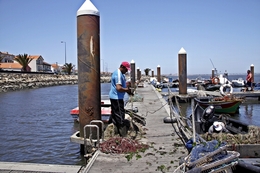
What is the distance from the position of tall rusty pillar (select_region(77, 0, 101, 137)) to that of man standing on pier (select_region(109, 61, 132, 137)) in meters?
0.37

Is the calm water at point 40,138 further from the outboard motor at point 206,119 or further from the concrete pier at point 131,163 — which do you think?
the outboard motor at point 206,119

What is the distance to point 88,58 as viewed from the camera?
20.9ft

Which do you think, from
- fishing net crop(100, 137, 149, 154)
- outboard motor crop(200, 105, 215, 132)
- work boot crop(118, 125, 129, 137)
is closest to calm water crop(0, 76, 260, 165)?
work boot crop(118, 125, 129, 137)

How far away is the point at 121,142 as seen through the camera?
19.6 ft

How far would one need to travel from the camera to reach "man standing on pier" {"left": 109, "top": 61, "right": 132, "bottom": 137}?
6.34 meters

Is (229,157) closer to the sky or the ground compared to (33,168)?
closer to the sky

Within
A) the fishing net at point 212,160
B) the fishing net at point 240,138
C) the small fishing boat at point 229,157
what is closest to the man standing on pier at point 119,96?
the small fishing boat at point 229,157

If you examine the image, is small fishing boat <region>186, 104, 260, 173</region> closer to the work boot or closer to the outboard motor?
the outboard motor

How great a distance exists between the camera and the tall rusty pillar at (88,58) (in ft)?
20.8

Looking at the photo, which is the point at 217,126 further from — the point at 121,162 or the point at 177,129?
the point at 121,162

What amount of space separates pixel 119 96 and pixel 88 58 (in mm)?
1104

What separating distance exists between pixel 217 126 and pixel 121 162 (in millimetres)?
3206

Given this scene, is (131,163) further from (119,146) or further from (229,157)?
(229,157)

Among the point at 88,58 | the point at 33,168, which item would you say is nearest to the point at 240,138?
the point at 88,58
